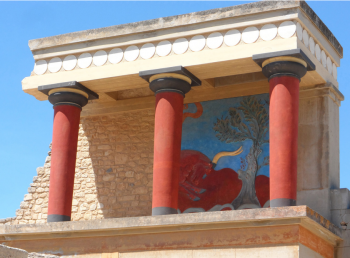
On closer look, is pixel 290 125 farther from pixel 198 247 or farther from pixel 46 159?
pixel 46 159

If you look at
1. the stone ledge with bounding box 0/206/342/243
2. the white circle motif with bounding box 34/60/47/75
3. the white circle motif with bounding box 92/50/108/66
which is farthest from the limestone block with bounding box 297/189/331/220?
the white circle motif with bounding box 34/60/47/75

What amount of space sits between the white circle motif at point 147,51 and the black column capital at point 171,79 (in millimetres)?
404

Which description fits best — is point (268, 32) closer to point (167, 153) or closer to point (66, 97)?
point (167, 153)

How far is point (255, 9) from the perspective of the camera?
12.1 metres

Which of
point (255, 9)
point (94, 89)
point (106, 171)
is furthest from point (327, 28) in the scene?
point (106, 171)

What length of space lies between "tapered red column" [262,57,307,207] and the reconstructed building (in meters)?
0.02

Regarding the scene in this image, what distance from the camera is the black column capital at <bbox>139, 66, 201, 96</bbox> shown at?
12.5m

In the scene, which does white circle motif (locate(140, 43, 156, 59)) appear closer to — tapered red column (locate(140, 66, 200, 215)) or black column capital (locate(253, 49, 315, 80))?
tapered red column (locate(140, 66, 200, 215))

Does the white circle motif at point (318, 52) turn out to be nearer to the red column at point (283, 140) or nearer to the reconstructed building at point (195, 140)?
the reconstructed building at point (195, 140)

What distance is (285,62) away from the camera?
11.7 metres

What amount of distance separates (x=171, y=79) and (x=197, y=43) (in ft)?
2.87

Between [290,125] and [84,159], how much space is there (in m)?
6.05

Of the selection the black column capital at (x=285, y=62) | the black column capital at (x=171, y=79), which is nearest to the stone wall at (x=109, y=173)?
the black column capital at (x=171, y=79)

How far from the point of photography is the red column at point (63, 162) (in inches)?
504
